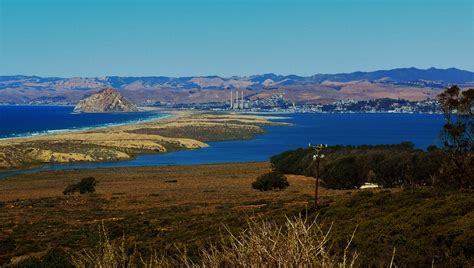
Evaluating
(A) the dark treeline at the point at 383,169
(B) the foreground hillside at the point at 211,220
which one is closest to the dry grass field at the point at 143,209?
(B) the foreground hillside at the point at 211,220

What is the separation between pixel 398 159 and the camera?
172 feet

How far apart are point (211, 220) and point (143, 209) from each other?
33.3 feet

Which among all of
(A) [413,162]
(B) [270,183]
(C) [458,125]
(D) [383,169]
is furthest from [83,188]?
(C) [458,125]

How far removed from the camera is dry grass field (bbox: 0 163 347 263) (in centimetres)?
2281

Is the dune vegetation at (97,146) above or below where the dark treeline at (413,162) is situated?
below

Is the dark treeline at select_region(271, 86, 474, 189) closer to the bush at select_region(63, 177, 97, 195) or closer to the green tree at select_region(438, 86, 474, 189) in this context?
the green tree at select_region(438, 86, 474, 189)

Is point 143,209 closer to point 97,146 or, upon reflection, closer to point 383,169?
point 383,169

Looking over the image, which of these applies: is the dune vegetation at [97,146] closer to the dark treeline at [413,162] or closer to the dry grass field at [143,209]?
the dry grass field at [143,209]

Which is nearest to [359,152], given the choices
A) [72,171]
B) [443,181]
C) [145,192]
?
[145,192]

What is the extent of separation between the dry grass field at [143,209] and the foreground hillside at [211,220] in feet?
0.23

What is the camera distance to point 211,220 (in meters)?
26.4

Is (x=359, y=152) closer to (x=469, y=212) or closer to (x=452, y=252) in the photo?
(x=469, y=212)

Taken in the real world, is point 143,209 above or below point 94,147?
above

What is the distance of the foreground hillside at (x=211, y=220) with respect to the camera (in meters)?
15.8
